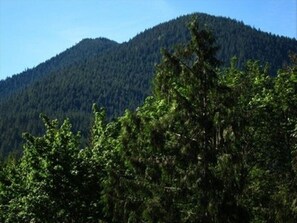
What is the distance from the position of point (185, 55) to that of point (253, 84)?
1203cm

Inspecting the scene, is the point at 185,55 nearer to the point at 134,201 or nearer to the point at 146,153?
the point at 146,153

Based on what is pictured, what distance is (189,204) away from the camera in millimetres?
17688

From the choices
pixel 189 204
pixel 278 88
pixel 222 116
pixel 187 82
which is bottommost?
pixel 189 204

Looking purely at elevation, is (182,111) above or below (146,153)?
above

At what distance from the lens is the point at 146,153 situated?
18516 millimetres

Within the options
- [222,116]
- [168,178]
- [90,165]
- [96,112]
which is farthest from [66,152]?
[222,116]

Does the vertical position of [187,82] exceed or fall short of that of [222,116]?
it exceeds it

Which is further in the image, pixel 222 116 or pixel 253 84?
pixel 253 84

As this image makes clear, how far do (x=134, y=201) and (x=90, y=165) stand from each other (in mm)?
6196

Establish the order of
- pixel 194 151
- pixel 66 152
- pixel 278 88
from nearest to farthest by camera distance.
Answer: pixel 194 151 → pixel 66 152 → pixel 278 88

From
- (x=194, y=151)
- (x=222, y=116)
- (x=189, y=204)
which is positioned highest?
(x=222, y=116)

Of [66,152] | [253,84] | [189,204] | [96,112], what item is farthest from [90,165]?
[253,84]

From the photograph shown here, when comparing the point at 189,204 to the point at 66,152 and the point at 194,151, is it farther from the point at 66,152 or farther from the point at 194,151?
the point at 66,152

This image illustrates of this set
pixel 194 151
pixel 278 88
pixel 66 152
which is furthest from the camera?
pixel 278 88
